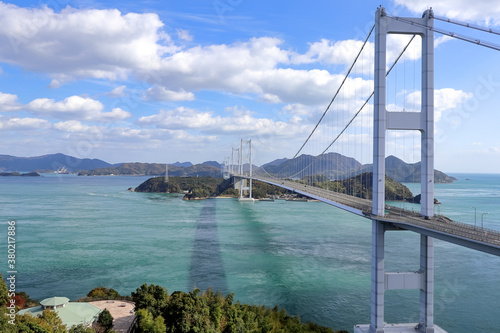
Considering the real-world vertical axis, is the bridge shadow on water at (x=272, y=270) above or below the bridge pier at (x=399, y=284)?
below

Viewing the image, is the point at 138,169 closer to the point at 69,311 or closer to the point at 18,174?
the point at 18,174

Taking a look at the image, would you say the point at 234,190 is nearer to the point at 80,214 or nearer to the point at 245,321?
the point at 80,214

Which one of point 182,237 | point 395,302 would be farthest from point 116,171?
point 395,302

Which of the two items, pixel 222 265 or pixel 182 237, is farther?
pixel 182 237

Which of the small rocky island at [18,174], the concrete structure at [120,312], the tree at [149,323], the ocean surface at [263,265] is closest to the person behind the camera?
the tree at [149,323]

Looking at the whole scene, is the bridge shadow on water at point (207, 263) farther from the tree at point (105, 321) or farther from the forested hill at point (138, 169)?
the forested hill at point (138, 169)

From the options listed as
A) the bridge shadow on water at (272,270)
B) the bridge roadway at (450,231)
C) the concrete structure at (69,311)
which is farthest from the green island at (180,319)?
the bridge roadway at (450,231)
